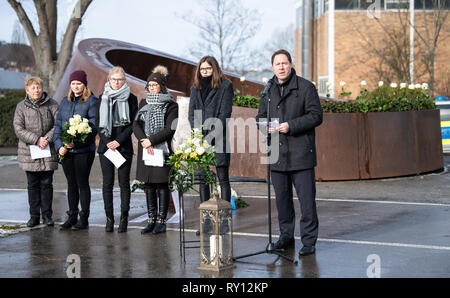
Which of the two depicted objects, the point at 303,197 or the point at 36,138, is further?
the point at 36,138

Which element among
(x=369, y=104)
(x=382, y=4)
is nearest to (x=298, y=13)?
(x=382, y=4)

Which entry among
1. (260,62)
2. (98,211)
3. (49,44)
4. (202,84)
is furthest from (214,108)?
(260,62)

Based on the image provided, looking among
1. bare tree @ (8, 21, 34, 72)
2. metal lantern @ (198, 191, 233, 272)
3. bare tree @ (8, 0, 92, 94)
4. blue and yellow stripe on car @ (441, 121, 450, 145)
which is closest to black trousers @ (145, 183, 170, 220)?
metal lantern @ (198, 191, 233, 272)

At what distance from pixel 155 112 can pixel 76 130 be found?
98 cm

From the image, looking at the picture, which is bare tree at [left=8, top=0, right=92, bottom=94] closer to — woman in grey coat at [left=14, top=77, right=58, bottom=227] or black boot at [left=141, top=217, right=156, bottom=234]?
woman in grey coat at [left=14, top=77, right=58, bottom=227]

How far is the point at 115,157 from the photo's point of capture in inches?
317

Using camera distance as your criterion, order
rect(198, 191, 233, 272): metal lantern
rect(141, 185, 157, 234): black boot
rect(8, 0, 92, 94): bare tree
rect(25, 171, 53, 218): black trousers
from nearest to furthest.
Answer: rect(198, 191, 233, 272): metal lantern, rect(141, 185, 157, 234): black boot, rect(25, 171, 53, 218): black trousers, rect(8, 0, 92, 94): bare tree

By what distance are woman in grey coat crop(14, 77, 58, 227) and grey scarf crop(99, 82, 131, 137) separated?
0.95 meters

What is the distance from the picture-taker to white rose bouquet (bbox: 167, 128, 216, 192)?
6.58 metres

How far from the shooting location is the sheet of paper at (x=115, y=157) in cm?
805

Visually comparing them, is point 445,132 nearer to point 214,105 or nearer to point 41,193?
point 214,105

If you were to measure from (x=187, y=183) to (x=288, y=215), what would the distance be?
107 centimetres
